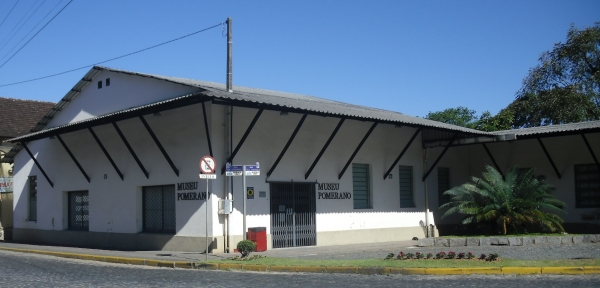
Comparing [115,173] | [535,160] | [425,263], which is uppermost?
[535,160]

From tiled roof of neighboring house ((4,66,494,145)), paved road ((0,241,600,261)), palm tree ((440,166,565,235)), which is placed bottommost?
paved road ((0,241,600,261))

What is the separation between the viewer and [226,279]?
1319cm

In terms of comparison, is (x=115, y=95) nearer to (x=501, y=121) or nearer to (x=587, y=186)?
(x=587, y=186)

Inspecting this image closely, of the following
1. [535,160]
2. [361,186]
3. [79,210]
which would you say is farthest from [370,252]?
[79,210]

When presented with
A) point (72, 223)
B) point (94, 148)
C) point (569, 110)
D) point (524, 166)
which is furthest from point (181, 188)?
point (569, 110)

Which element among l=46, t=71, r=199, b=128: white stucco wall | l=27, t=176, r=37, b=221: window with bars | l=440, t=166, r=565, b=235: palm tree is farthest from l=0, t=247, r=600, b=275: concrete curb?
l=27, t=176, r=37, b=221: window with bars

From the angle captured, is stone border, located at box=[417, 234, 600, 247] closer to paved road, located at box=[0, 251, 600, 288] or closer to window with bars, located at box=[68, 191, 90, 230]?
paved road, located at box=[0, 251, 600, 288]

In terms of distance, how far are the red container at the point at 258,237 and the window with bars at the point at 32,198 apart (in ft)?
43.4

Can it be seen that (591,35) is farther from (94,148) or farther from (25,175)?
(25,175)

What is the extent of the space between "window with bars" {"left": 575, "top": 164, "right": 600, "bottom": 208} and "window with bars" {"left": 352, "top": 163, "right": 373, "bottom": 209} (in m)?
8.53

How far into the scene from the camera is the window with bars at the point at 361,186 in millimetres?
23719

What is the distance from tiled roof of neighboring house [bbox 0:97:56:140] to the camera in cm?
3260

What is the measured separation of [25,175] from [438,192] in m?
18.1

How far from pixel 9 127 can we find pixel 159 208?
1573 centimetres
